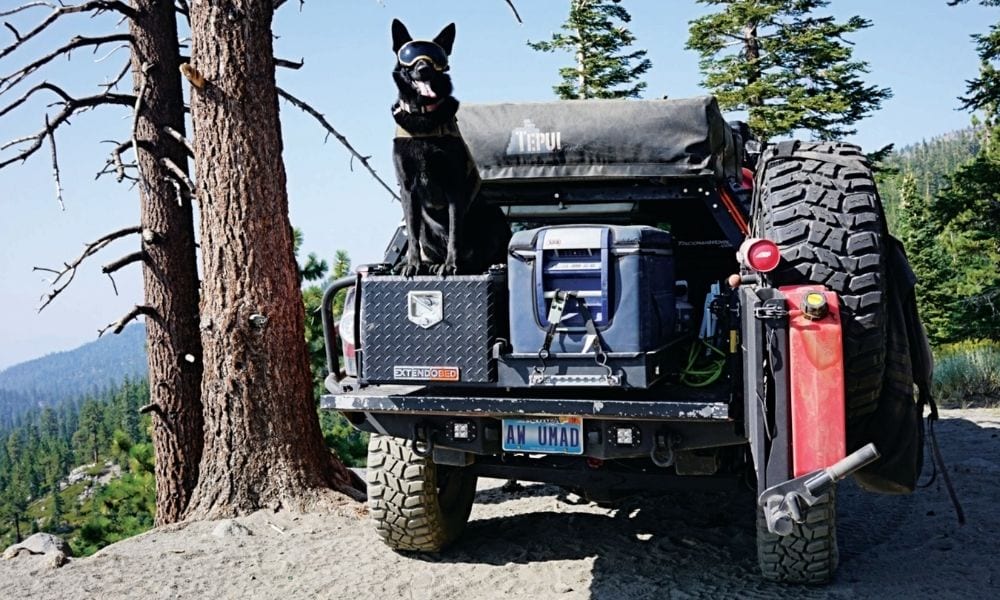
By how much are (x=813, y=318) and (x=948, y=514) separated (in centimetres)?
312

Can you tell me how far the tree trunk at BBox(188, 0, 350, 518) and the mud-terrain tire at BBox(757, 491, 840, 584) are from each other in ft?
11.9

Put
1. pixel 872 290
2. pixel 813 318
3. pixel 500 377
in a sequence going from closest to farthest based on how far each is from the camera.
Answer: pixel 813 318
pixel 872 290
pixel 500 377

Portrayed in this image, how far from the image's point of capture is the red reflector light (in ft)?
11.4

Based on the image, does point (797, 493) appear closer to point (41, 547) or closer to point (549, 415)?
point (549, 415)

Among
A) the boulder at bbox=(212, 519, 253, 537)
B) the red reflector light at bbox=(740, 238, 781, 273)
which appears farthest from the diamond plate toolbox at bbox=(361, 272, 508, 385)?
the boulder at bbox=(212, 519, 253, 537)

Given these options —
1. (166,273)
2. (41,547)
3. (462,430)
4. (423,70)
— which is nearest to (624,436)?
(462,430)

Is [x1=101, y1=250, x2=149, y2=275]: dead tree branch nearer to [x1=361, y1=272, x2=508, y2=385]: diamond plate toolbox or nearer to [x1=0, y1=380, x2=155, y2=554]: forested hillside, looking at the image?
[x1=361, y1=272, x2=508, y2=385]: diamond plate toolbox

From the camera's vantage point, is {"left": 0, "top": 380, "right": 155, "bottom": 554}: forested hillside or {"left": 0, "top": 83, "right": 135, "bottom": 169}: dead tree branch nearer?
{"left": 0, "top": 83, "right": 135, "bottom": 169}: dead tree branch

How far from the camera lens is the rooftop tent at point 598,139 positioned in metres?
4.62

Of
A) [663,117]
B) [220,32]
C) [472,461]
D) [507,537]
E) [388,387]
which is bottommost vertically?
[507,537]

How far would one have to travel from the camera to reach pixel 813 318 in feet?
10.6

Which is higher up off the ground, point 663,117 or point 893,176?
point 893,176

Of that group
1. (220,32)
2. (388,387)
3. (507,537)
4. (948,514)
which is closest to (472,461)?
(388,387)

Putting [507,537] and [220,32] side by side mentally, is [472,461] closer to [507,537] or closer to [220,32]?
[507,537]
